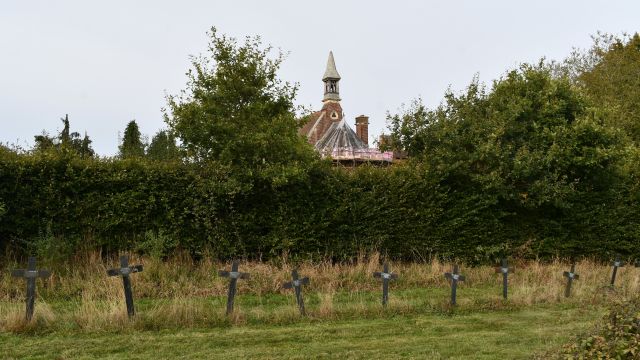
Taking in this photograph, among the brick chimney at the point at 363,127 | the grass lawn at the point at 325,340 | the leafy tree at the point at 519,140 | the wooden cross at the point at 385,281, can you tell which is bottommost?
the grass lawn at the point at 325,340

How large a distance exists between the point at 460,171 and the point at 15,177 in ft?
36.0

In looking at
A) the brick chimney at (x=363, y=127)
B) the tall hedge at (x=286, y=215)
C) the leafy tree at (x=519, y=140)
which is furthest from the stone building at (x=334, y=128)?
the tall hedge at (x=286, y=215)

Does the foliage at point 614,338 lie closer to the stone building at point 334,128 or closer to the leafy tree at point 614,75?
the leafy tree at point 614,75

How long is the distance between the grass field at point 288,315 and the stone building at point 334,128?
24.7 metres

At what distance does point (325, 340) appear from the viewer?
26.4 feet

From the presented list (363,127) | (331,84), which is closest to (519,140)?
(363,127)

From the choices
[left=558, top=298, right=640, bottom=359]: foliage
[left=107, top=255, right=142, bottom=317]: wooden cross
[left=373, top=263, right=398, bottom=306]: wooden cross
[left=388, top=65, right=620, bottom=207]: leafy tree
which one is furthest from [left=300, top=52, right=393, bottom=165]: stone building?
[left=558, top=298, right=640, bottom=359]: foliage

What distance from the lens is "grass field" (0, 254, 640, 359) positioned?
752 cm

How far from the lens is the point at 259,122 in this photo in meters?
16.7

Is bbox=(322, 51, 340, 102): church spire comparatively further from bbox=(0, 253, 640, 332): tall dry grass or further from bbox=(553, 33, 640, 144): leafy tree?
bbox=(0, 253, 640, 332): tall dry grass

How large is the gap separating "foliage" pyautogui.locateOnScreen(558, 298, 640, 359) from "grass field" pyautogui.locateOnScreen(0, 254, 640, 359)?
116 centimetres

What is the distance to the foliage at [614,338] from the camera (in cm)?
517

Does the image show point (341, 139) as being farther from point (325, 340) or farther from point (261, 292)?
point (325, 340)

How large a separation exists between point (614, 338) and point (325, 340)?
3702 millimetres
